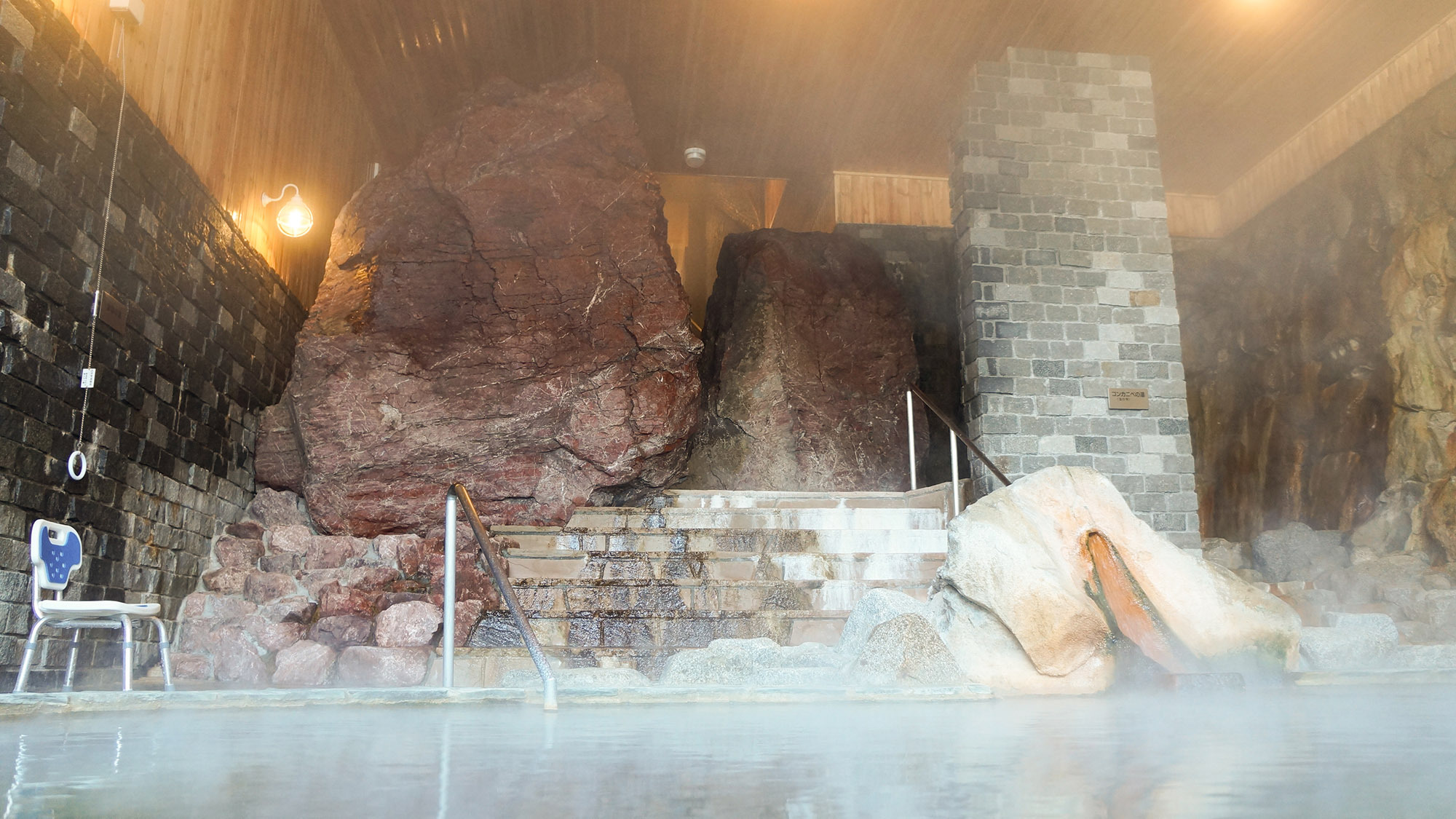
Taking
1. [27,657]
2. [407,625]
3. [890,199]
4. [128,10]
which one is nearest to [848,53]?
[890,199]

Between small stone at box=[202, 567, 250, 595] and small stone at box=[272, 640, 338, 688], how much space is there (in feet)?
3.29

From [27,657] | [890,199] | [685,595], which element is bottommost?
[27,657]

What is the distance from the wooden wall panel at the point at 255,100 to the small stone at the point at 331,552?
196cm

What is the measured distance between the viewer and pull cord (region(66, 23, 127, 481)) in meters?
3.77

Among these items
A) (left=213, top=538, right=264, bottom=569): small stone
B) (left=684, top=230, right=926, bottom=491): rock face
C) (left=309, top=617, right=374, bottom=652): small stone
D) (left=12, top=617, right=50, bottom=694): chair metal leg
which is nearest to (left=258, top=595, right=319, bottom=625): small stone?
(left=309, top=617, right=374, bottom=652): small stone

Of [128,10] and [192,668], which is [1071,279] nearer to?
[128,10]

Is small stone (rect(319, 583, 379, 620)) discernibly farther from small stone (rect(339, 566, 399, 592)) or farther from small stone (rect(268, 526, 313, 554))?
small stone (rect(268, 526, 313, 554))

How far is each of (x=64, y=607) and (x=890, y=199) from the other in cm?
817

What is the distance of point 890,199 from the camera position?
9766 millimetres

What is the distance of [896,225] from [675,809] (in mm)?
8973

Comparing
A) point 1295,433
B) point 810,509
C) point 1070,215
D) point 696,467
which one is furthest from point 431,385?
point 1295,433

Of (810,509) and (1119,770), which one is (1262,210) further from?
(1119,770)

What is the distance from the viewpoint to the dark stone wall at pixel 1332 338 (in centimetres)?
717

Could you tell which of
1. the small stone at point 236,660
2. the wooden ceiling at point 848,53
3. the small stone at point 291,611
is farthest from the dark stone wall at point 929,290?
the small stone at point 236,660
